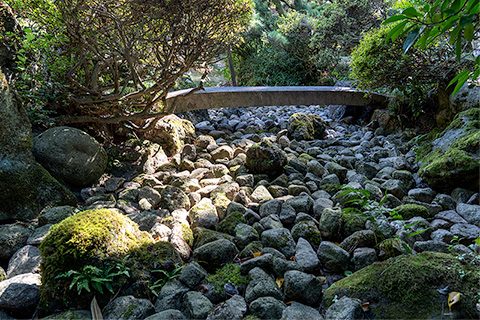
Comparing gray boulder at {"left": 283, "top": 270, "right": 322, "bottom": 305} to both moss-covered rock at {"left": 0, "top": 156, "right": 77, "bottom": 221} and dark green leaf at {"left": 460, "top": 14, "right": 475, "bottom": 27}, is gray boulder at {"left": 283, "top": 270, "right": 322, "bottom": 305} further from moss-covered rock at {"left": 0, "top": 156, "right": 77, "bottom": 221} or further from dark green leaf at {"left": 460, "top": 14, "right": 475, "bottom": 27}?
moss-covered rock at {"left": 0, "top": 156, "right": 77, "bottom": 221}

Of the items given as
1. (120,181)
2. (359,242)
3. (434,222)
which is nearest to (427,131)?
(434,222)

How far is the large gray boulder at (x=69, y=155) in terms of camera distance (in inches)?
147

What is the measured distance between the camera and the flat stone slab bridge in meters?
7.33

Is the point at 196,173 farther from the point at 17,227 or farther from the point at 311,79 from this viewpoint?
the point at 311,79

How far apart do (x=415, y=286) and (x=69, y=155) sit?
12.8 feet

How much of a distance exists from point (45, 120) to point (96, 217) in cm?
244

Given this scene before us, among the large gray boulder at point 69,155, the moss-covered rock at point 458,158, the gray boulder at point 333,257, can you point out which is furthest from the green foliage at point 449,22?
the large gray boulder at point 69,155

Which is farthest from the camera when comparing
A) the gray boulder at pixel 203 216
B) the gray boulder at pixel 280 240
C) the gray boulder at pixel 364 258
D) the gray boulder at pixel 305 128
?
the gray boulder at pixel 305 128

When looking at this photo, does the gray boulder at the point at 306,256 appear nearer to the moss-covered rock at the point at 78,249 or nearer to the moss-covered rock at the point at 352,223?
the moss-covered rock at the point at 352,223

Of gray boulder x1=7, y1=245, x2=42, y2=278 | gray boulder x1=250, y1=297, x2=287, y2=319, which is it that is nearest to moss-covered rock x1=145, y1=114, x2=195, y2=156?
gray boulder x1=7, y1=245, x2=42, y2=278

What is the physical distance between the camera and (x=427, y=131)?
19.4ft

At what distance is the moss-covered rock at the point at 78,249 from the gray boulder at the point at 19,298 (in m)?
0.08

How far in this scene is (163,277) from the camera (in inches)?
99.4

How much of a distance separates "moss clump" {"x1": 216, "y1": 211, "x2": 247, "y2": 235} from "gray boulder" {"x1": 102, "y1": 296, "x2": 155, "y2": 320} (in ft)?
3.82
